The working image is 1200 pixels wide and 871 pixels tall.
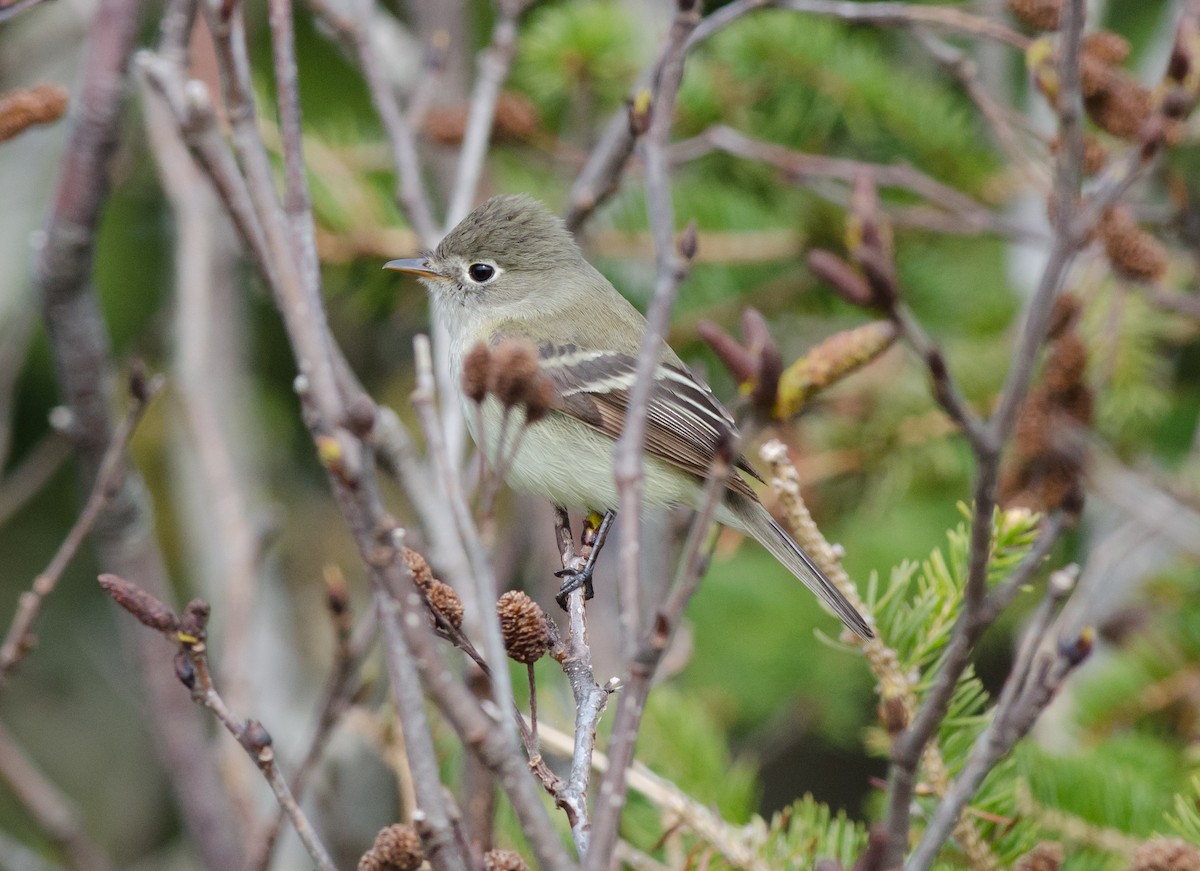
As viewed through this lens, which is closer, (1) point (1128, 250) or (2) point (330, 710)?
(2) point (330, 710)

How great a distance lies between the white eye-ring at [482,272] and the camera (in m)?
3.38

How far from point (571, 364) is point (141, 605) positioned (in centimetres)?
187

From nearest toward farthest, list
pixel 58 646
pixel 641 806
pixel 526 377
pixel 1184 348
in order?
1. pixel 526 377
2. pixel 641 806
3. pixel 1184 348
4. pixel 58 646

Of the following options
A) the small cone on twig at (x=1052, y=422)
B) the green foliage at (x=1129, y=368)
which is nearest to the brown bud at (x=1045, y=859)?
the small cone on twig at (x=1052, y=422)

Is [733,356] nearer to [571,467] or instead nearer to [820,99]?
[571,467]

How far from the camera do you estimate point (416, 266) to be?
3199 mm

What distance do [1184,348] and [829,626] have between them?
1.64m

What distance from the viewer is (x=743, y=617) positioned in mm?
4066

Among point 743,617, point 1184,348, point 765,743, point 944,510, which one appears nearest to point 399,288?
point 743,617

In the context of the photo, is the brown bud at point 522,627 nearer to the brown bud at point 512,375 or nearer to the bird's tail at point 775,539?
the brown bud at point 512,375

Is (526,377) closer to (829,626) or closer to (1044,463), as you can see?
(1044,463)

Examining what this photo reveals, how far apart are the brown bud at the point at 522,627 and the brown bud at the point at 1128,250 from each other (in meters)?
1.97

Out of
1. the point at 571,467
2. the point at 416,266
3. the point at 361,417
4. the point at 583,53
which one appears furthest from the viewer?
the point at 583,53

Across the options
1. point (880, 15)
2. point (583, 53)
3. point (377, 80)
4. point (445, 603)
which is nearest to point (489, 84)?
point (377, 80)
